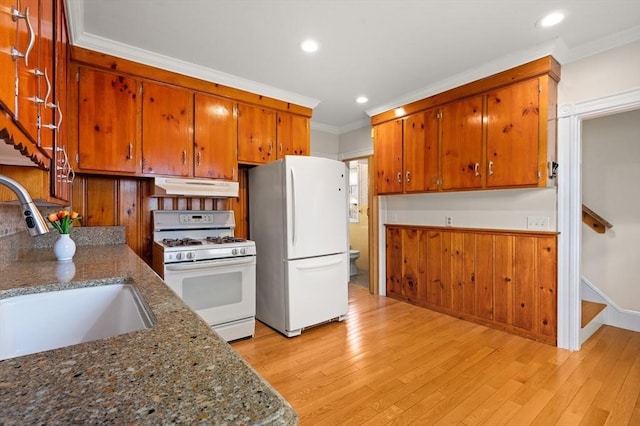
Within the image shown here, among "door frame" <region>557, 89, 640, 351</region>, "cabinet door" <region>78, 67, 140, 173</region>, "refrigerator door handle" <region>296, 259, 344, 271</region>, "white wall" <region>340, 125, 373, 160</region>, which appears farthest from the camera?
"white wall" <region>340, 125, 373, 160</region>

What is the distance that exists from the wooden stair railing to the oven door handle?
3506 millimetres

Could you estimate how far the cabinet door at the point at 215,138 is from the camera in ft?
9.37

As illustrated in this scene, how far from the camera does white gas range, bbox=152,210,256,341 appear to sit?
2434 millimetres

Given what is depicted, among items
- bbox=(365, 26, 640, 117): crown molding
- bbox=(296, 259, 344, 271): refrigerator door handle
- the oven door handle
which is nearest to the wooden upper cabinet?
the oven door handle

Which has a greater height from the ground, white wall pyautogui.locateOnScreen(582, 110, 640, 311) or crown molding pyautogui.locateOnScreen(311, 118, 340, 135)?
crown molding pyautogui.locateOnScreen(311, 118, 340, 135)

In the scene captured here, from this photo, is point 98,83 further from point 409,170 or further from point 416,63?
point 409,170

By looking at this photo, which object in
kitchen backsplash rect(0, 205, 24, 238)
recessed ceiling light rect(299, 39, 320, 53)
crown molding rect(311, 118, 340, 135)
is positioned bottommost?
kitchen backsplash rect(0, 205, 24, 238)

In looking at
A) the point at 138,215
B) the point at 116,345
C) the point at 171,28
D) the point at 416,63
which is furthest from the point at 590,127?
the point at 138,215

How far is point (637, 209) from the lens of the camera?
304 cm

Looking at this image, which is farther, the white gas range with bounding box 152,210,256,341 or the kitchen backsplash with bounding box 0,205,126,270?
the white gas range with bounding box 152,210,256,341

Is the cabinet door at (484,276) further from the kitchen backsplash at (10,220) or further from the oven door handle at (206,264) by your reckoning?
the kitchen backsplash at (10,220)

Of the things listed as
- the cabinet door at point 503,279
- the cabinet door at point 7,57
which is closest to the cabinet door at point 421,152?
the cabinet door at point 503,279

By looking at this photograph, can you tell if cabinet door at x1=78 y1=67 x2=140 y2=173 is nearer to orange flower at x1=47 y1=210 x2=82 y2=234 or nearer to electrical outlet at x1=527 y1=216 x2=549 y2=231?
orange flower at x1=47 y1=210 x2=82 y2=234

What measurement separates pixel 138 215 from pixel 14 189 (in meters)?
2.15
